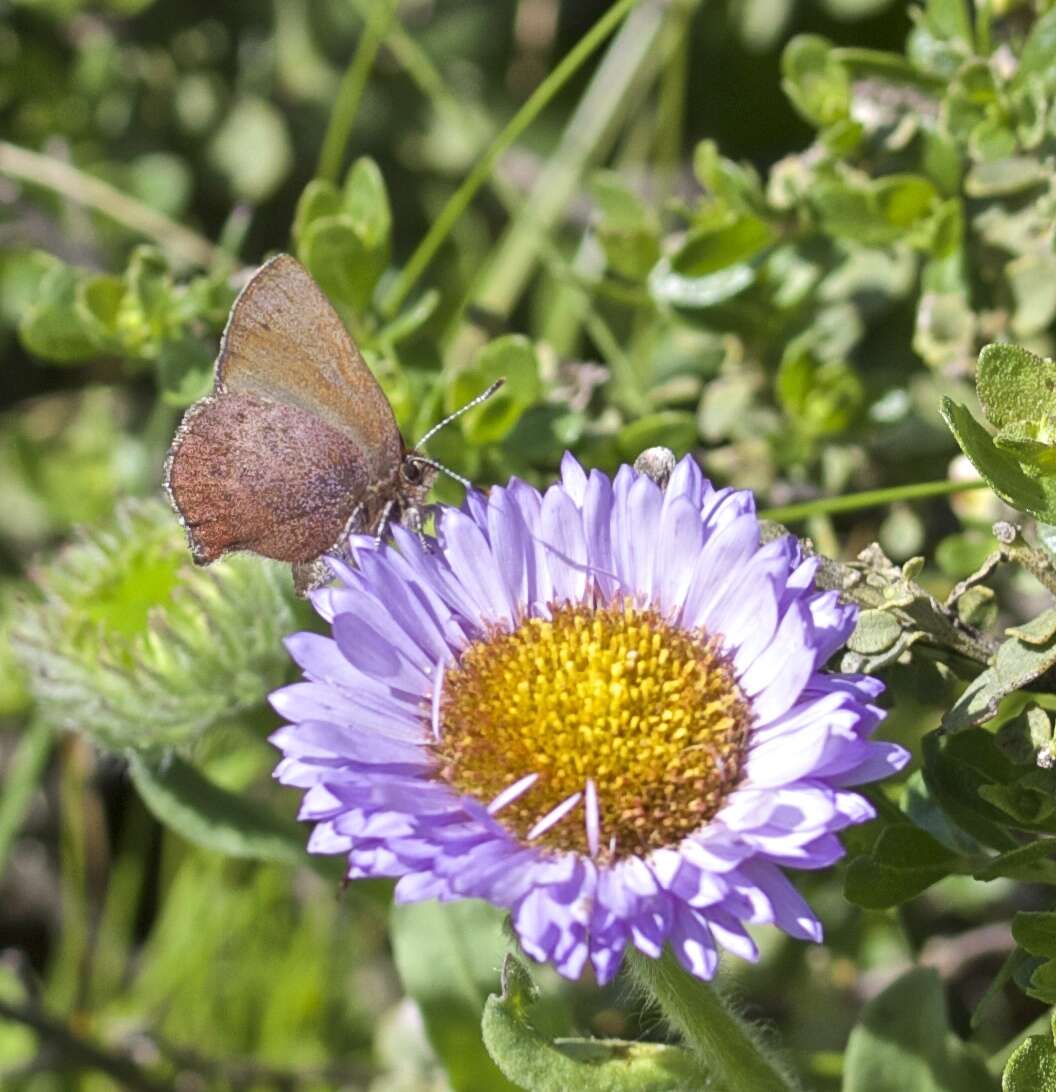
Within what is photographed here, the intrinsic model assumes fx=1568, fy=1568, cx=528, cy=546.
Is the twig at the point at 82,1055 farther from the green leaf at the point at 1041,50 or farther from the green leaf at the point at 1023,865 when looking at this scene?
the green leaf at the point at 1041,50

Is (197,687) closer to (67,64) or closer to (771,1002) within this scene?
(771,1002)

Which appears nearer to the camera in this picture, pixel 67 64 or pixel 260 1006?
pixel 260 1006

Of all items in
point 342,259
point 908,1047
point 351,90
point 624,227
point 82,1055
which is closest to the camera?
point 908,1047

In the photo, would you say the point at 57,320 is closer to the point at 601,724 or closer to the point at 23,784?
the point at 23,784

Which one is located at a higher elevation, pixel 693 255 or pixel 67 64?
pixel 67 64

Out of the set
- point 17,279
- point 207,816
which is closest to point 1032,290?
point 207,816

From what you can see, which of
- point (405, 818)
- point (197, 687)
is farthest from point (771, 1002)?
point (405, 818)
